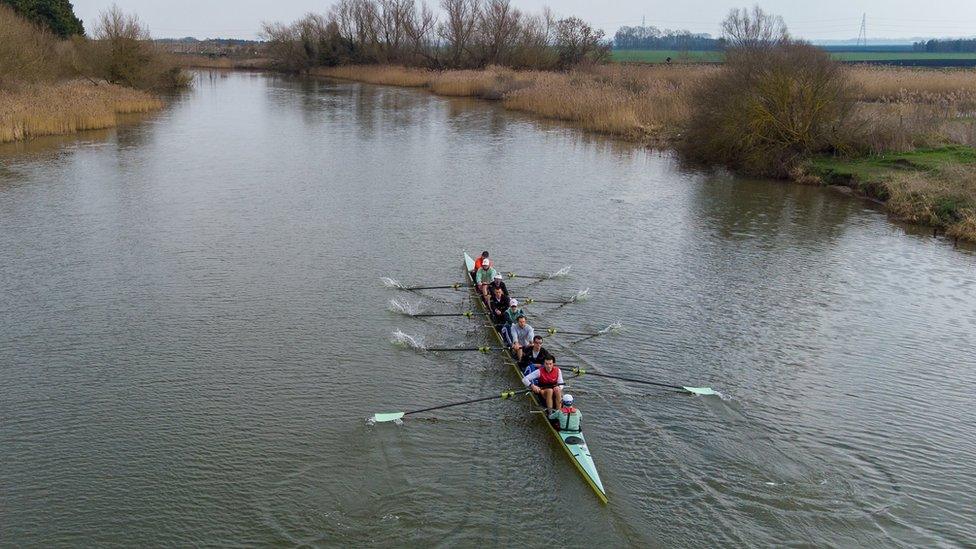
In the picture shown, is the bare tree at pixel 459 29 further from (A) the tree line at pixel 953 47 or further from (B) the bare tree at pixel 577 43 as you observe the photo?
(A) the tree line at pixel 953 47

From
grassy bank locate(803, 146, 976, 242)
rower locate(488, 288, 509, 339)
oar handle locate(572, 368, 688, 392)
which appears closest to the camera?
oar handle locate(572, 368, 688, 392)

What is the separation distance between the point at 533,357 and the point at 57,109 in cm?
3321

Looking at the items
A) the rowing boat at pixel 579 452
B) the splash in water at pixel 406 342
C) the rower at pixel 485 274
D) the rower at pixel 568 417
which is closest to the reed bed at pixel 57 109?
the rower at pixel 485 274

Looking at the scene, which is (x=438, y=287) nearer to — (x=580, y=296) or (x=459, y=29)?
(x=580, y=296)

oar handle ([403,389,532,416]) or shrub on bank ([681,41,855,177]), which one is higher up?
shrub on bank ([681,41,855,177])

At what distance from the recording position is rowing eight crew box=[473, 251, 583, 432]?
12.2 metres

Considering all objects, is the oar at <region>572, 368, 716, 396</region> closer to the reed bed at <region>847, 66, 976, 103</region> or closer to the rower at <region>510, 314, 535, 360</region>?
the rower at <region>510, 314, 535, 360</region>

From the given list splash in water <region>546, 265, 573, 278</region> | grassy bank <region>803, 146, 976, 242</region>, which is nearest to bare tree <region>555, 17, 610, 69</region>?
grassy bank <region>803, 146, 976, 242</region>

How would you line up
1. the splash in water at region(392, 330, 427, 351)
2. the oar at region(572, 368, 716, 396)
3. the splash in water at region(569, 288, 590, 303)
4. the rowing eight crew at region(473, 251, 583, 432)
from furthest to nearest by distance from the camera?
the splash in water at region(569, 288, 590, 303) < the splash in water at region(392, 330, 427, 351) < the oar at region(572, 368, 716, 396) < the rowing eight crew at region(473, 251, 583, 432)

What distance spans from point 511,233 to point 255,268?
25.5 ft

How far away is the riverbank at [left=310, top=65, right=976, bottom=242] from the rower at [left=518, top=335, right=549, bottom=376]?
1604cm

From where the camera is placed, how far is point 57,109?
124 feet

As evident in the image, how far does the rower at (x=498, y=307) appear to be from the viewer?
Answer: 53.6 ft

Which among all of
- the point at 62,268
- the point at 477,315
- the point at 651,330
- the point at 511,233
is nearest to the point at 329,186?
the point at 511,233
